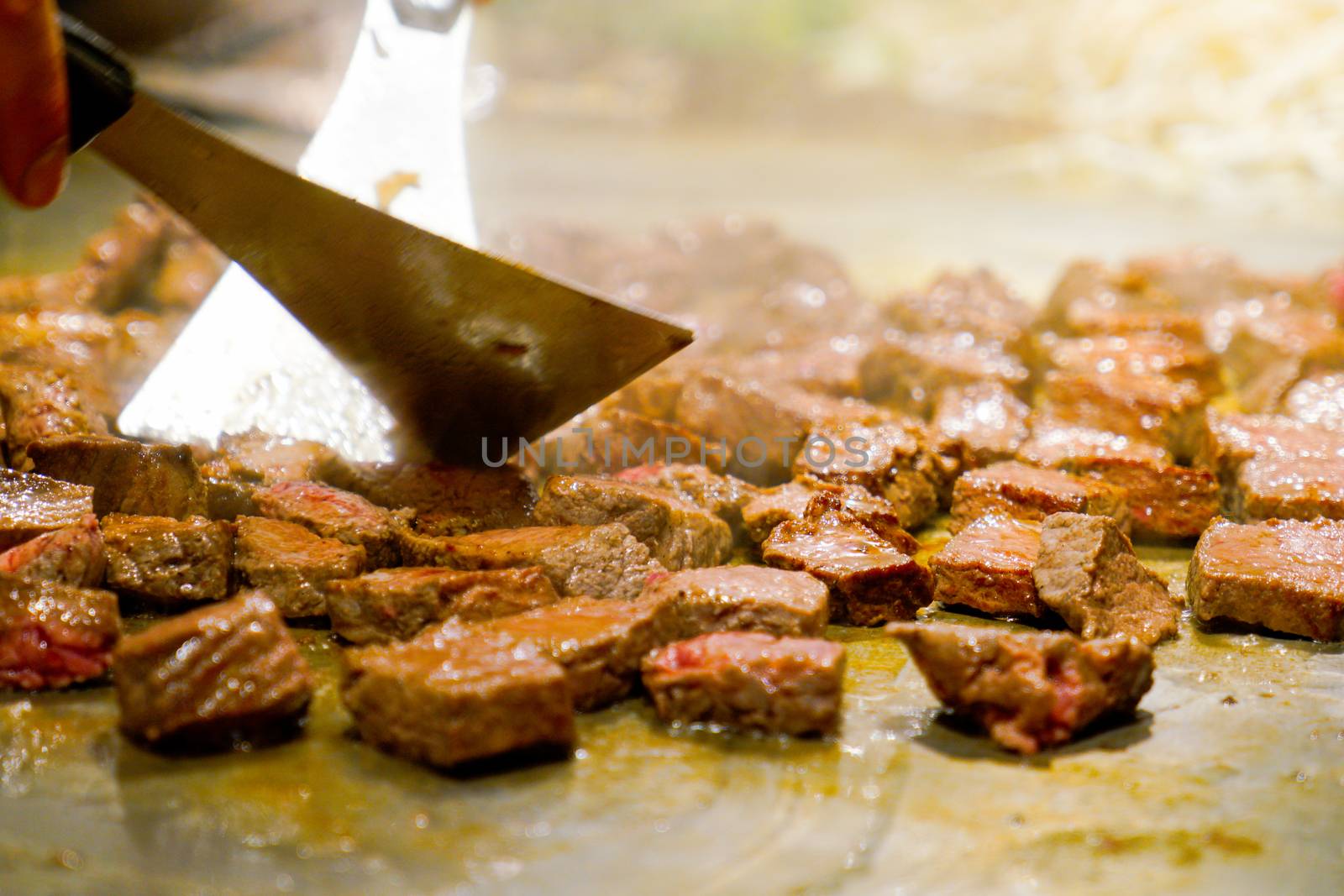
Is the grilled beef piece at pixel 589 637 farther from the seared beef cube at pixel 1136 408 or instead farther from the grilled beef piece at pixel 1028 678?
the seared beef cube at pixel 1136 408

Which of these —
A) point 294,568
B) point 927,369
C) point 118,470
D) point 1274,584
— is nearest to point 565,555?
point 294,568

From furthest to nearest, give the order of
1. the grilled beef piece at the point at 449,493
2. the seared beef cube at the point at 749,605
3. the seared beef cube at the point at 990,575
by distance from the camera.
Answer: the grilled beef piece at the point at 449,493
the seared beef cube at the point at 990,575
the seared beef cube at the point at 749,605

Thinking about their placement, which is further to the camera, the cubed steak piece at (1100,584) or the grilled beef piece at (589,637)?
the cubed steak piece at (1100,584)

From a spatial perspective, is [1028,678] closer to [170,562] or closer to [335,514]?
[335,514]

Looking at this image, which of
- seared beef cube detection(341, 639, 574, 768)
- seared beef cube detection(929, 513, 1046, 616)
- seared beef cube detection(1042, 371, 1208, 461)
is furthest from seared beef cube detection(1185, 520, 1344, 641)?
seared beef cube detection(341, 639, 574, 768)

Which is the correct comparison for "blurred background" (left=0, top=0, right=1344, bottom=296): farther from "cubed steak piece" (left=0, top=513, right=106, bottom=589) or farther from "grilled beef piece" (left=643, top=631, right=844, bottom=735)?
"grilled beef piece" (left=643, top=631, right=844, bottom=735)

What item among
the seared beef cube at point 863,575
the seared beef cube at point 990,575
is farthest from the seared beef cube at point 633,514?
the seared beef cube at point 990,575
